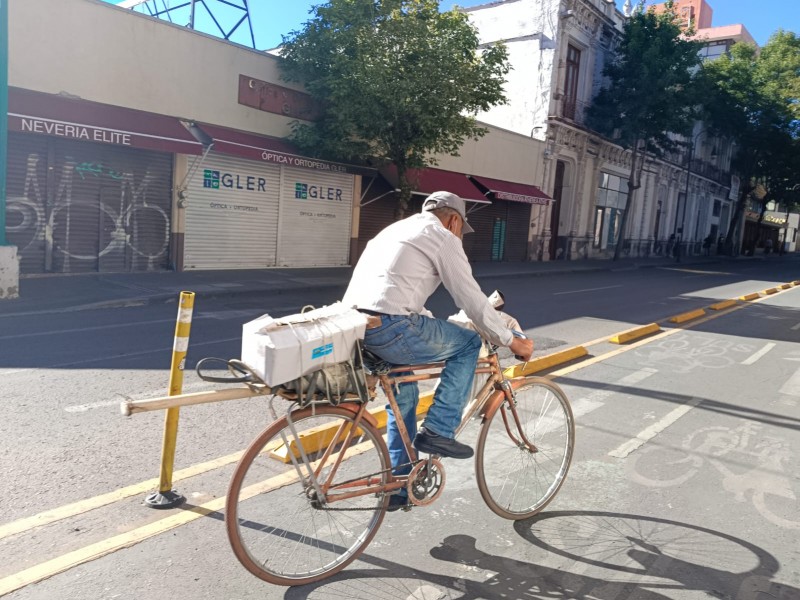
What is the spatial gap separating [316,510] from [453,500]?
43.6 inches

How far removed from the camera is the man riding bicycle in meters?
3.06

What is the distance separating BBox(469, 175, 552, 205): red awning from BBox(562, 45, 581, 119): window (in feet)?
16.0

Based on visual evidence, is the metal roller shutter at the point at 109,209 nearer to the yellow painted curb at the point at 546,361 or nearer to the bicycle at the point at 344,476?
the yellow painted curb at the point at 546,361

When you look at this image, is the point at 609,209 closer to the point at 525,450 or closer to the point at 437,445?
the point at 525,450

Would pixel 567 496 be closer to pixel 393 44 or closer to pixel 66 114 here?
pixel 66 114

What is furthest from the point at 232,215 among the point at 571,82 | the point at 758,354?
the point at 571,82

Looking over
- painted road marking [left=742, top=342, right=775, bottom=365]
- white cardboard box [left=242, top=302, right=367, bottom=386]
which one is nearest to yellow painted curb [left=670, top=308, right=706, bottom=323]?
painted road marking [left=742, top=342, right=775, bottom=365]

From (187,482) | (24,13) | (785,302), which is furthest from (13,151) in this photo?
(785,302)

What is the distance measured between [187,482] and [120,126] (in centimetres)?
1043

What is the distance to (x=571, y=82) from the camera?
2983cm

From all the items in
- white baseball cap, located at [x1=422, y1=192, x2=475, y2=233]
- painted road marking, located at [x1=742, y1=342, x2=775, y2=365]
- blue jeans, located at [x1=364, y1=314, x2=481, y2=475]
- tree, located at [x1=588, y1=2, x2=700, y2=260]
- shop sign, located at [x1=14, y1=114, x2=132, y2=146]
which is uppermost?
tree, located at [x1=588, y1=2, x2=700, y2=260]

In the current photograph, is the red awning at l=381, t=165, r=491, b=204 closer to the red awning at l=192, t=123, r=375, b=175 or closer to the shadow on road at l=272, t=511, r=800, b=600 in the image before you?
the red awning at l=192, t=123, r=375, b=175

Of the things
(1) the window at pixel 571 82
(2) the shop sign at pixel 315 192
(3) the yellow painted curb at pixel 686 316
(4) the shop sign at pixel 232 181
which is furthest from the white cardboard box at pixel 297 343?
(1) the window at pixel 571 82

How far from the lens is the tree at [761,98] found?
40.6m
